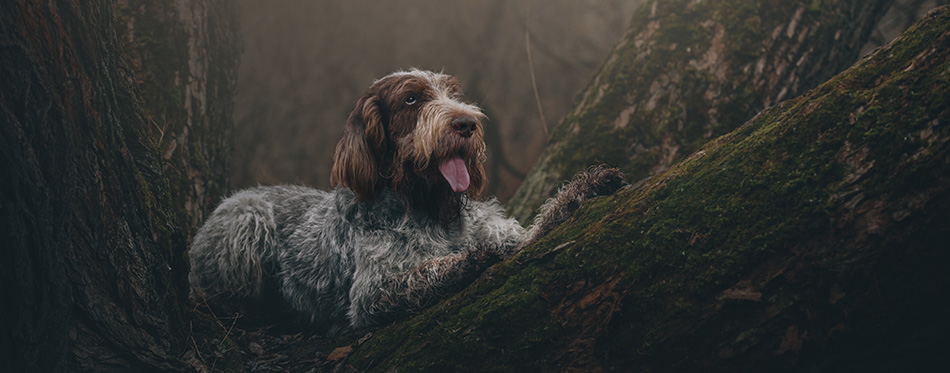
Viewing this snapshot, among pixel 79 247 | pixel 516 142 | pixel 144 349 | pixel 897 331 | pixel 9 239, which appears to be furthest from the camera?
pixel 516 142

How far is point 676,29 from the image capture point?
6.02 metres

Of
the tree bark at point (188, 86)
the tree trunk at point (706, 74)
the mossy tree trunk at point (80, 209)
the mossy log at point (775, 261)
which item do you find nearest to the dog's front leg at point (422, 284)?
the mossy log at point (775, 261)

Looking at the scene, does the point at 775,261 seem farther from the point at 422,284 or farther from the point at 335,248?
the point at 335,248

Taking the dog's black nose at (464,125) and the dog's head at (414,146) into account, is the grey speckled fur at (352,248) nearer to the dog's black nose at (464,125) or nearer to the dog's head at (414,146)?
the dog's head at (414,146)

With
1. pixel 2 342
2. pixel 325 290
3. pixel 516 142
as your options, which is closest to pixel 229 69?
pixel 325 290

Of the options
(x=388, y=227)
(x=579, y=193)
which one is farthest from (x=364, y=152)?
(x=579, y=193)

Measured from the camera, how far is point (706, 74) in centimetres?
567

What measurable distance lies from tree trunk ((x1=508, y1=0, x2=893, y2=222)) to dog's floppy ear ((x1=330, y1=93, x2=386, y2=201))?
85.0 inches

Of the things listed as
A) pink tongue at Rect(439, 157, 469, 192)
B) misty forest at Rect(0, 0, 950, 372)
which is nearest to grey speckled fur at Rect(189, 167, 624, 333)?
misty forest at Rect(0, 0, 950, 372)

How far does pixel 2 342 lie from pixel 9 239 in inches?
19.6

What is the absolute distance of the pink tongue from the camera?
4.05 metres

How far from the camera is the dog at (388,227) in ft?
13.2

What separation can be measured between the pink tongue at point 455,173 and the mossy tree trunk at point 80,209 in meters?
1.89

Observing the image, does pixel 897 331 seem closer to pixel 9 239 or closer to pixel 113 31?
pixel 9 239
